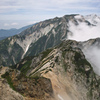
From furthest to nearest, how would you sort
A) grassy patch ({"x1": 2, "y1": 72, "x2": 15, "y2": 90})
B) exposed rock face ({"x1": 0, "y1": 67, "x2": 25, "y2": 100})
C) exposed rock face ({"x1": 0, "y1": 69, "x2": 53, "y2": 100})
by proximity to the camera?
1. grassy patch ({"x1": 2, "y1": 72, "x2": 15, "y2": 90})
2. exposed rock face ({"x1": 0, "y1": 69, "x2": 53, "y2": 100})
3. exposed rock face ({"x1": 0, "y1": 67, "x2": 25, "y2": 100})

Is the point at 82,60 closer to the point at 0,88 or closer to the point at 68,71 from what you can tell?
the point at 68,71

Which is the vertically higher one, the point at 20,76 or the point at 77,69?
the point at 20,76

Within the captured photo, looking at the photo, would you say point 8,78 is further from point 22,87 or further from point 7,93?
point 7,93

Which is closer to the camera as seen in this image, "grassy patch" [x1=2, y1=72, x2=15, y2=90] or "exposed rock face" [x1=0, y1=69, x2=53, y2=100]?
"exposed rock face" [x1=0, y1=69, x2=53, y2=100]

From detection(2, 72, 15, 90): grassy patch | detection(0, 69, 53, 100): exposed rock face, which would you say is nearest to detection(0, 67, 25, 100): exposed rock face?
detection(0, 69, 53, 100): exposed rock face

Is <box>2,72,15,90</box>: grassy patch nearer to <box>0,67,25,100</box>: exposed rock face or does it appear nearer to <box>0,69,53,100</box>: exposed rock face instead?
<box>0,69,53,100</box>: exposed rock face

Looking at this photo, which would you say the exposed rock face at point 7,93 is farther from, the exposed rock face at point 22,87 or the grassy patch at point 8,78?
the grassy patch at point 8,78

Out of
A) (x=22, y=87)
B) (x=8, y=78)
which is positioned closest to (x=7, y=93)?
(x=22, y=87)

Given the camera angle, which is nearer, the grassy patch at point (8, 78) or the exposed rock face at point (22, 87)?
the exposed rock face at point (22, 87)

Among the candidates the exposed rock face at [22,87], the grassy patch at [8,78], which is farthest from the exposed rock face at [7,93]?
the grassy patch at [8,78]

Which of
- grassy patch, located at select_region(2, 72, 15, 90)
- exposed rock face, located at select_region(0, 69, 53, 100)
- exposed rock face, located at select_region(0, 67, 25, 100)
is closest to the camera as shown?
exposed rock face, located at select_region(0, 67, 25, 100)

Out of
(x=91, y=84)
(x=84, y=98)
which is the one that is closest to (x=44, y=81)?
(x=84, y=98)
